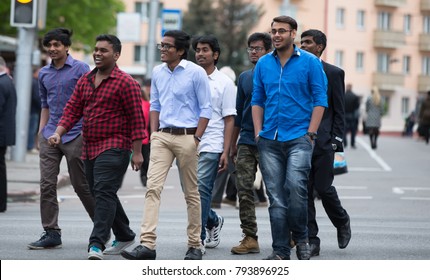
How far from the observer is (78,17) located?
5050 centimetres

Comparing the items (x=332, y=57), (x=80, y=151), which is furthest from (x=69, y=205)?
(x=332, y=57)

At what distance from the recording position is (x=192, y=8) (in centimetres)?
7150

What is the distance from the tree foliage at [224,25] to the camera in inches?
2805

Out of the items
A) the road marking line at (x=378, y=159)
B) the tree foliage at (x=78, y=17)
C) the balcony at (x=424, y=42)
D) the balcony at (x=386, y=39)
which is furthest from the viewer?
the balcony at (x=424, y=42)

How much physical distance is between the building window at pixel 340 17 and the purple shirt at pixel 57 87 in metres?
75.9

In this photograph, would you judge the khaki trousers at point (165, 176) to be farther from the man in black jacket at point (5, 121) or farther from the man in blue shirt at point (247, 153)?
the man in black jacket at point (5, 121)

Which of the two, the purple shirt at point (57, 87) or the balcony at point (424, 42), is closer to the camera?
the purple shirt at point (57, 87)

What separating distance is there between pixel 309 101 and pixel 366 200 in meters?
9.22

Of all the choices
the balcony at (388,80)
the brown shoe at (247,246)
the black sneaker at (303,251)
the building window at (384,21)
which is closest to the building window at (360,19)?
the building window at (384,21)

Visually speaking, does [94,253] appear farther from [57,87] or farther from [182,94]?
[57,87]

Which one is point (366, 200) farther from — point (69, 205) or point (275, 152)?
point (275, 152)

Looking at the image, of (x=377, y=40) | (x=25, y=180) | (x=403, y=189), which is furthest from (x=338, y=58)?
(x=25, y=180)

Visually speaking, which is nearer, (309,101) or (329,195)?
(309,101)

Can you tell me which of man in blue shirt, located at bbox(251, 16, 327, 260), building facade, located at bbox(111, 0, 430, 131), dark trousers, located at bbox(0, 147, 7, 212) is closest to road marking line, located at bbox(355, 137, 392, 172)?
dark trousers, located at bbox(0, 147, 7, 212)
